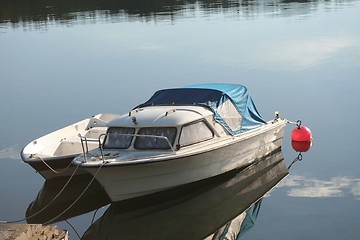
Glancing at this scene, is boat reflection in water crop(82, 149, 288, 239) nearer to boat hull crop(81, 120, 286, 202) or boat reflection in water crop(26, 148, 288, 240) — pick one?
boat reflection in water crop(26, 148, 288, 240)

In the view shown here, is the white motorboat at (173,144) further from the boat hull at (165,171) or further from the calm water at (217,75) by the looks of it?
the calm water at (217,75)

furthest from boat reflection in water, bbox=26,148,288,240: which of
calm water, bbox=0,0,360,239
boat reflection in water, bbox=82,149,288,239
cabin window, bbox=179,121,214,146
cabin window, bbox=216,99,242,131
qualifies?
cabin window, bbox=216,99,242,131

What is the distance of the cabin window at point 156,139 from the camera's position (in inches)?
685

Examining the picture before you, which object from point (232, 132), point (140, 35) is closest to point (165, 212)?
point (232, 132)

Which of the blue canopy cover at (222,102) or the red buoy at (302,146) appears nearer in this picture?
the blue canopy cover at (222,102)

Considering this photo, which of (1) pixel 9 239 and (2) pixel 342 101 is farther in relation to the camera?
(2) pixel 342 101

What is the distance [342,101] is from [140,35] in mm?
26564

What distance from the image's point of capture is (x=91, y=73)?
3666 centimetres

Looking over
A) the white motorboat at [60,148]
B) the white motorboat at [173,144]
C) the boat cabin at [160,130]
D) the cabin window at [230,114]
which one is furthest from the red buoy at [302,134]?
the white motorboat at [60,148]

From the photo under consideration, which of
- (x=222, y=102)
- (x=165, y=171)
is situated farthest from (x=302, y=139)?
(x=165, y=171)

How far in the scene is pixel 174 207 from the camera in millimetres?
17422

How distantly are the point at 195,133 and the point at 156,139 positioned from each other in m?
1.11

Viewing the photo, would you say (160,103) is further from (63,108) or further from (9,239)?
(63,108)

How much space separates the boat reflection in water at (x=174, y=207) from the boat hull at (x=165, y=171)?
340 mm
